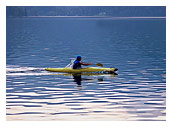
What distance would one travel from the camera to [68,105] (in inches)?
1082

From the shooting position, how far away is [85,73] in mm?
40844
